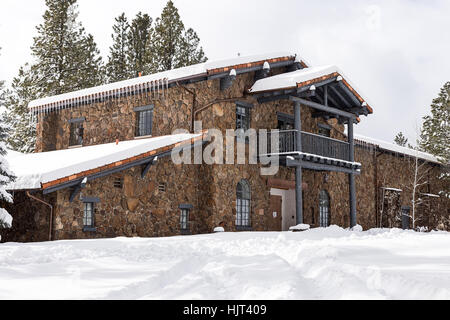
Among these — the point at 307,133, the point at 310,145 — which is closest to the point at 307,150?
the point at 310,145

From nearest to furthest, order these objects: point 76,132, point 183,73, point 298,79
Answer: point 183,73 → point 298,79 → point 76,132

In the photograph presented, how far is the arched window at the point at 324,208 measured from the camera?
22.7 meters

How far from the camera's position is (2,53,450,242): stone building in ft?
48.1

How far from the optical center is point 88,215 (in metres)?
14.9

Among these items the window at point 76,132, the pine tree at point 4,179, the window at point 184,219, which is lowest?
the window at point 184,219

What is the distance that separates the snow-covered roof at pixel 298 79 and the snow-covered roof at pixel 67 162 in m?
3.74

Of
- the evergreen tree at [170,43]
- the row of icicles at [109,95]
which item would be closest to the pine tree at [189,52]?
the evergreen tree at [170,43]

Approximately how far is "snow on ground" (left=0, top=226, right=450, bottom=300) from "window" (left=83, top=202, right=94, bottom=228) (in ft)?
11.3

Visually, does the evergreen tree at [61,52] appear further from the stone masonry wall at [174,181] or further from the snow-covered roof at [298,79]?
the snow-covered roof at [298,79]

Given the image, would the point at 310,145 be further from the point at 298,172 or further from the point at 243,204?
the point at 243,204

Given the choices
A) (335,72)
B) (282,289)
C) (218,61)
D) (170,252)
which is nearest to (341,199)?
(335,72)

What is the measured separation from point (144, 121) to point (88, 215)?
5386 millimetres

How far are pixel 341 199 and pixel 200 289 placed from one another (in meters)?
18.9
